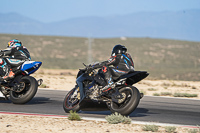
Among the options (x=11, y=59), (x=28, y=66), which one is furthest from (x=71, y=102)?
(x=11, y=59)

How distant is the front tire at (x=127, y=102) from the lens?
27.4 feet

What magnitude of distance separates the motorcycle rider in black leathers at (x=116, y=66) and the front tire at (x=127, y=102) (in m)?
0.38

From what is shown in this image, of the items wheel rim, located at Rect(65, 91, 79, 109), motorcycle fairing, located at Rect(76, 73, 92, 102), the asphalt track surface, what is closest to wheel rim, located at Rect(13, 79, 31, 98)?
the asphalt track surface

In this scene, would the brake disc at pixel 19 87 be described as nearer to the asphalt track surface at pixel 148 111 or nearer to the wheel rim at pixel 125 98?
the asphalt track surface at pixel 148 111

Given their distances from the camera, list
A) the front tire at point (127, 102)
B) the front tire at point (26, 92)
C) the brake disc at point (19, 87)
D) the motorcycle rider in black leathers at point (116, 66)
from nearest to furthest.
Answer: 1. the front tire at point (127, 102)
2. the motorcycle rider in black leathers at point (116, 66)
3. the front tire at point (26, 92)
4. the brake disc at point (19, 87)

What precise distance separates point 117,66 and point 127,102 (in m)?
1.05

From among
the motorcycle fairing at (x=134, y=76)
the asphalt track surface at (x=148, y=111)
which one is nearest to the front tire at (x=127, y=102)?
the motorcycle fairing at (x=134, y=76)

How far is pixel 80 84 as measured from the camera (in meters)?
9.43

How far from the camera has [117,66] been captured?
9125 mm

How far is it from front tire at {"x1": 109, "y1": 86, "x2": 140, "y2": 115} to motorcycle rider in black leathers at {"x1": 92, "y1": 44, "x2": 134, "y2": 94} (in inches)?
15.1

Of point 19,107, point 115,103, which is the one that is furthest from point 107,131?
point 19,107

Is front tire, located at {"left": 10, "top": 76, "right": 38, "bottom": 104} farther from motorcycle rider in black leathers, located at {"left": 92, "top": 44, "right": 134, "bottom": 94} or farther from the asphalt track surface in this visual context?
motorcycle rider in black leathers, located at {"left": 92, "top": 44, "right": 134, "bottom": 94}

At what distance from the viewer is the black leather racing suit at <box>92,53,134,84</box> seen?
8945mm

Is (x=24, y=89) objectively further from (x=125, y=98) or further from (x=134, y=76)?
(x=134, y=76)
